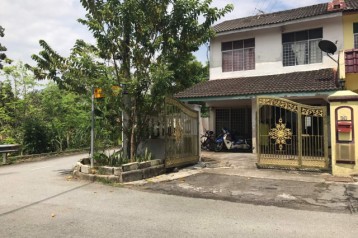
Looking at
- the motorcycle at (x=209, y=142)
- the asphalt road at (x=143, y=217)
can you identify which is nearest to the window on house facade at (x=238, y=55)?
the motorcycle at (x=209, y=142)

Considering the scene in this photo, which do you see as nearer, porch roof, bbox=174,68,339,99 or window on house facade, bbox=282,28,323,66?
porch roof, bbox=174,68,339,99

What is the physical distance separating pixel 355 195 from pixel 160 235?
4.85m

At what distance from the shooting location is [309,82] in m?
13.6

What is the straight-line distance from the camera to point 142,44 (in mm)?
10242

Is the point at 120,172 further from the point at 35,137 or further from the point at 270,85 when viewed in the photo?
the point at 35,137

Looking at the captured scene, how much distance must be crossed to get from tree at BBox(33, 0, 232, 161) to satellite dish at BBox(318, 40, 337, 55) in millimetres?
5829

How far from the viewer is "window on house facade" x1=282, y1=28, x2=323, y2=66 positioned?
52.2 ft

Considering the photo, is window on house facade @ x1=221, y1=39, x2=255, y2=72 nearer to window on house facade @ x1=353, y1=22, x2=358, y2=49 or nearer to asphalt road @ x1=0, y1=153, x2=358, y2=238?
window on house facade @ x1=353, y1=22, x2=358, y2=49

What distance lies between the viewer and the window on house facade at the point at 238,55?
17438 millimetres

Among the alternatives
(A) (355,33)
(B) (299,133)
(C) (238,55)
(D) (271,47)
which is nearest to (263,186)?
(B) (299,133)

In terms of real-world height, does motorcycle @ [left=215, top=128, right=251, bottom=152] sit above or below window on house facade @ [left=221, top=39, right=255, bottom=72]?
below

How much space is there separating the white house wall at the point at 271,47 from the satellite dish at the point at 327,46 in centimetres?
105

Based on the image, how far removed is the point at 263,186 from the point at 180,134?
360 centimetres

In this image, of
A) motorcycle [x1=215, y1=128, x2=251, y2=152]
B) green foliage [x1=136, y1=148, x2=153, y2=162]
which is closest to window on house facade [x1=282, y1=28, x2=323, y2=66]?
motorcycle [x1=215, y1=128, x2=251, y2=152]
